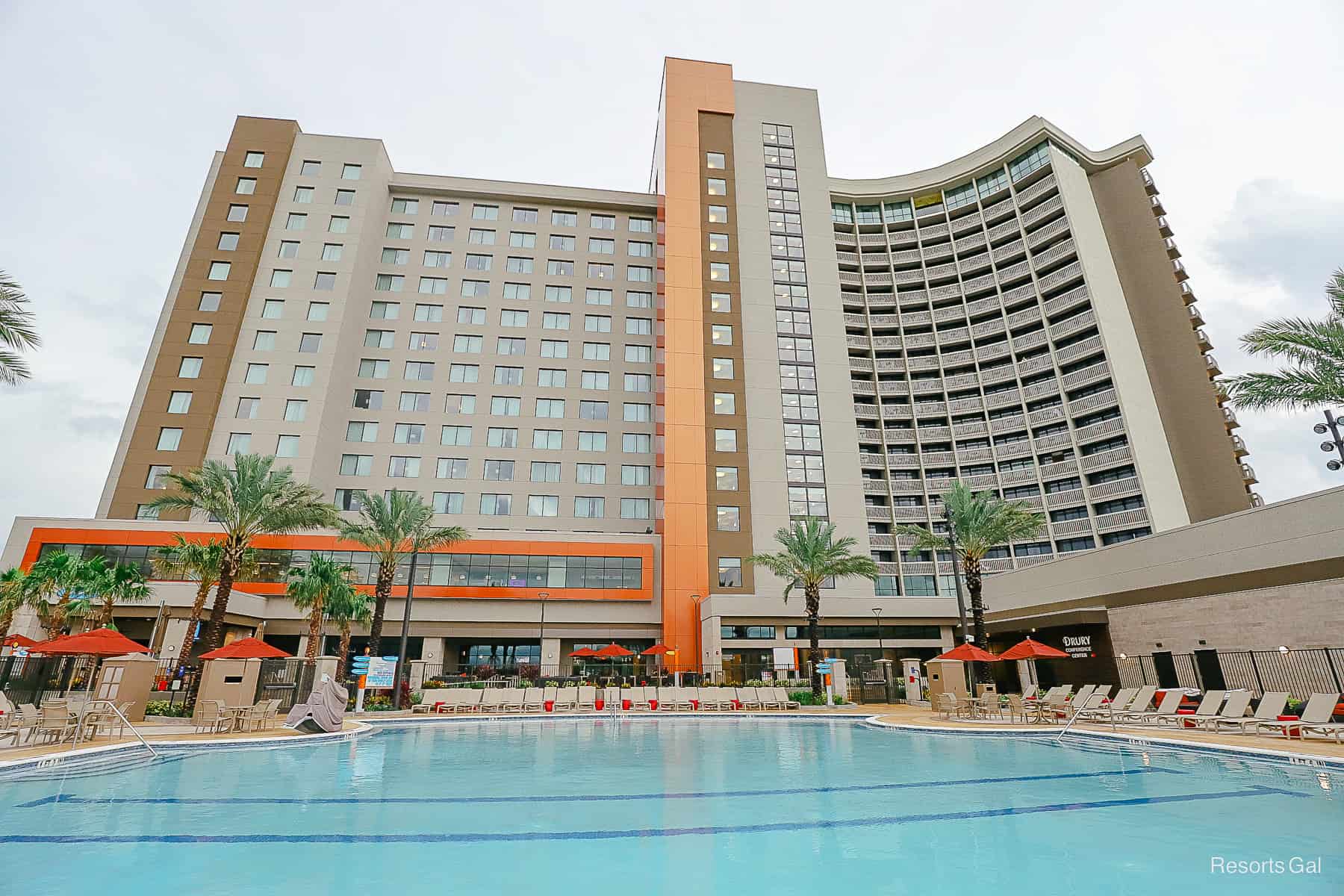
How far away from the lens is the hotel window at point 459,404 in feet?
179

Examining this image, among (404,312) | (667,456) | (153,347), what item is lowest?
(667,456)

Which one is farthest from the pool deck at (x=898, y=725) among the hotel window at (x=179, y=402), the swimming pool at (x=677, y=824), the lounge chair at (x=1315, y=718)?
the hotel window at (x=179, y=402)

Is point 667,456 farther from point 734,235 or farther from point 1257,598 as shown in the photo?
point 1257,598

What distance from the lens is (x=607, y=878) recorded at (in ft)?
23.7

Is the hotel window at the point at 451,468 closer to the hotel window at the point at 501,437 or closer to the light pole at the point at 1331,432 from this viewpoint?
the hotel window at the point at 501,437

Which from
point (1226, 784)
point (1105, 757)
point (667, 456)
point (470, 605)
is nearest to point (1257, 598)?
point (1105, 757)

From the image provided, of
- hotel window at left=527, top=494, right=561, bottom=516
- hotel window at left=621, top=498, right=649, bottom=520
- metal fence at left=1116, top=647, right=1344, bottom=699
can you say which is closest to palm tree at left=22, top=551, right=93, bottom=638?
hotel window at left=527, top=494, right=561, bottom=516

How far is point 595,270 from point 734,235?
1268 cm

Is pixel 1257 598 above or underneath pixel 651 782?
above

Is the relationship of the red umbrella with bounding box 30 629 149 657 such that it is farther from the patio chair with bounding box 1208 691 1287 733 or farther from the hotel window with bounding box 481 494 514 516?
the patio chair with bounding box 1208 691 1287 733

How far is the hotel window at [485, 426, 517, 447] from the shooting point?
5406 centimetres

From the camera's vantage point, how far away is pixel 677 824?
966 centimetres

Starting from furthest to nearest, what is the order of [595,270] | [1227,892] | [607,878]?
[595,270]
[607,878]
[1227,892]

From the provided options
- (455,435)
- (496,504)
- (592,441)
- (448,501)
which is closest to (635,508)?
(592,441)
